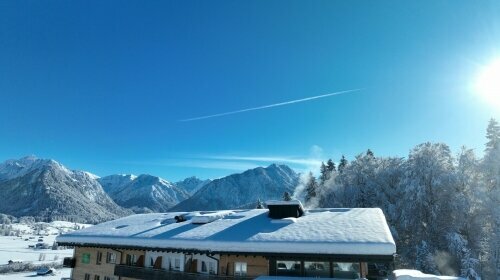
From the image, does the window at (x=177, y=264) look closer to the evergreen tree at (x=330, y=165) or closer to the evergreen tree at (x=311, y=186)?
the evergreen tree at (x=311, y=186)

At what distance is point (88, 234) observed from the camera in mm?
25031

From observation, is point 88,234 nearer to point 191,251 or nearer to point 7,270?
point 191,251

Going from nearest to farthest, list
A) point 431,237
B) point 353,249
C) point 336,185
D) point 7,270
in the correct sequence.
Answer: point 353,249, point 431,237, point 336,185, point 7,270

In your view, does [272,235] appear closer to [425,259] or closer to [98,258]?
[98,258]

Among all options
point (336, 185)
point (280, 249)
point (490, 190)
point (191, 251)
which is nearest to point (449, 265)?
point (490, 190)

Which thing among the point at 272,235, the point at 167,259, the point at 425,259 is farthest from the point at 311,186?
the point at 272,235

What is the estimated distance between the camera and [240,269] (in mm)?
17953

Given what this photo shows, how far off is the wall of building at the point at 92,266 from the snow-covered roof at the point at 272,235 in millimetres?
2367

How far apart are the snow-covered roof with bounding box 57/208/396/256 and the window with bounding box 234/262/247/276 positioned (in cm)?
166

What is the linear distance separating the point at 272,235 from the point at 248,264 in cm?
223

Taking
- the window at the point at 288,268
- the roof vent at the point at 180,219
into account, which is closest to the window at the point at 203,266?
the window at the point at 288,268

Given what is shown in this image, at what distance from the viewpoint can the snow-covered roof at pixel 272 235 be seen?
15.0 meters

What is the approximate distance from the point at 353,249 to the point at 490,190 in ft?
87.8

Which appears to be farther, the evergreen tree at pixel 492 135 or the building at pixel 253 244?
the evergreen tree at pixel 492 135
